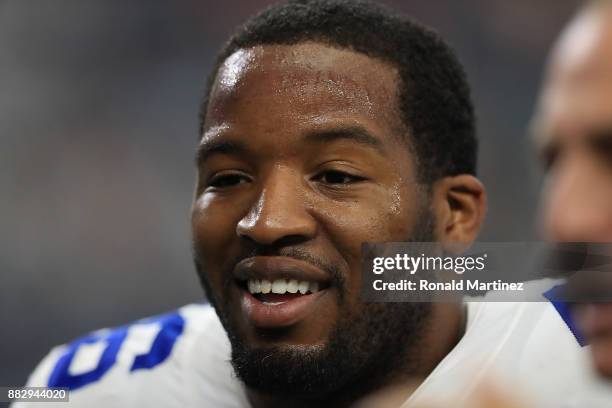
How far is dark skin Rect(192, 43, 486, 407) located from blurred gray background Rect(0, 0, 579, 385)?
182cm

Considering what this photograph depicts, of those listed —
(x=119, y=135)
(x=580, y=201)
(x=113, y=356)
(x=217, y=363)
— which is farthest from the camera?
(x=119, y=135)

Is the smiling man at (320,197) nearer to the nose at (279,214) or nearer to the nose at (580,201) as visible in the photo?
the nose at (279,214)

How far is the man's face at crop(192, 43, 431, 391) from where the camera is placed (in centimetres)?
113

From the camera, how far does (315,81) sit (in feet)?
3.88

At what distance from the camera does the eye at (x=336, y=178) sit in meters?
1.17

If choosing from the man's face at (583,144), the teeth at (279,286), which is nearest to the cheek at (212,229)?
the teeth at (279,286)

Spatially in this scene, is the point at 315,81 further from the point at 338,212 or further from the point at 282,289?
the point at 282,289

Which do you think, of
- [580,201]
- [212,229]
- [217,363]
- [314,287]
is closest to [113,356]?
[217,363]

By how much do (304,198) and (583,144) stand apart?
2.21ft

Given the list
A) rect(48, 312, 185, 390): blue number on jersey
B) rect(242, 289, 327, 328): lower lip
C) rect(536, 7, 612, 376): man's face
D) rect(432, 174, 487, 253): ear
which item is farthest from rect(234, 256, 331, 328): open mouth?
rect(536, 7, 612, 376): man's face

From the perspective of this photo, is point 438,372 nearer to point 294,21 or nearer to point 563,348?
point 563,348

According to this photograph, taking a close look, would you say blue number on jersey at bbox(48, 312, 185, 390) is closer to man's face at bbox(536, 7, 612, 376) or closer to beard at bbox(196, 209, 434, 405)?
beard at bbox(196, 209, 434, 405)

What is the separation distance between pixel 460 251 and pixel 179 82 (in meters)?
2.38

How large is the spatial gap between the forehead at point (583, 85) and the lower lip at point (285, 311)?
0.65 metres
